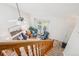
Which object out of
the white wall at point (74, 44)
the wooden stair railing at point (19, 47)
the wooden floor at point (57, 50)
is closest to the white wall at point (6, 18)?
the wooden floor at point (57, 50)

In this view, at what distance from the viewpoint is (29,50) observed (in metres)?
1.15

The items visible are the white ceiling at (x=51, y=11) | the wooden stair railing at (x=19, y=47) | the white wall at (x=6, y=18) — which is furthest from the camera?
the white wall at (x=6, y=18)

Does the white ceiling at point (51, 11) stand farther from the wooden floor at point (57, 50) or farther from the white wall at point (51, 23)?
the wooden floor at point (57, 50)

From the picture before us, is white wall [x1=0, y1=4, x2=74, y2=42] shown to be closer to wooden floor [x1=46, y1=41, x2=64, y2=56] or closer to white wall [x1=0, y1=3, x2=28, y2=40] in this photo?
white wall [x1=0, y1=3, x2=28, y2=40]

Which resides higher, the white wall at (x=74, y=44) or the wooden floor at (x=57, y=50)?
the white wall at (x=74, y=44)

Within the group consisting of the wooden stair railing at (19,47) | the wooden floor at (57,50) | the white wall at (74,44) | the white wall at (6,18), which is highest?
the wooden stair railing at (19,47)

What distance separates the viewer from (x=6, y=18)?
240cm

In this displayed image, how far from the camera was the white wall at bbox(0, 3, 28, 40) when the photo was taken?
89.9 inches

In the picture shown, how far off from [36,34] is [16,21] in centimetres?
48

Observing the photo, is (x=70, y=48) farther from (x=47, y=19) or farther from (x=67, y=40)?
(x=47, y=19)

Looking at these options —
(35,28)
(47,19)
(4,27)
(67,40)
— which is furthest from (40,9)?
(67,40)

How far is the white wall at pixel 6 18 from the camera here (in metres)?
2.28

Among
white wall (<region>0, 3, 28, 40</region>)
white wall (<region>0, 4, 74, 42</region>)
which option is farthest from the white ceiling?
white wall (<region>0, 3, 28, 40</region>)

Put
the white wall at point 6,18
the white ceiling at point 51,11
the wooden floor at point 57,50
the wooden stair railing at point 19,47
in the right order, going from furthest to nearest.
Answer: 1. the wooden floor at point 57,50
2. the white wall at point 6,18
3. the white ceiling at point 51,11
4. the wooden stair railing at point 19,47
